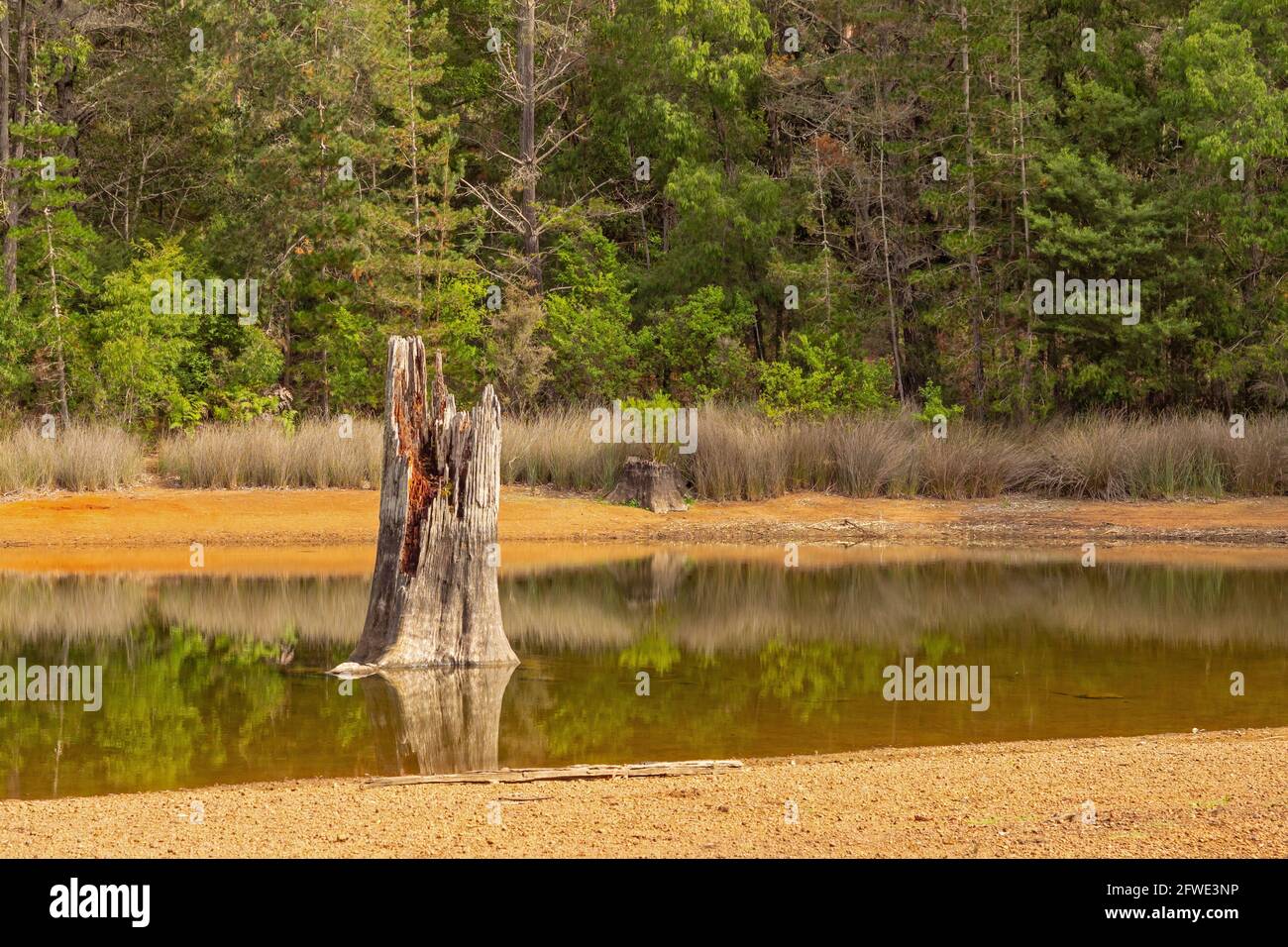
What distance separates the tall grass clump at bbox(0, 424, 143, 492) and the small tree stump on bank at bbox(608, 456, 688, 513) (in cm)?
772

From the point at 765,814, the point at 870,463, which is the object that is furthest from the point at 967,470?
the point at 765,814

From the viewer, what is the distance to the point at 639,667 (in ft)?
44.7

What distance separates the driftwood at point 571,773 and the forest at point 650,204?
66.9ft

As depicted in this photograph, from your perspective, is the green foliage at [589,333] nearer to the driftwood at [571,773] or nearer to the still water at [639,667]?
the still water at [639,667]

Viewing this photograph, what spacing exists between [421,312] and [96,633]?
1943 centimetres

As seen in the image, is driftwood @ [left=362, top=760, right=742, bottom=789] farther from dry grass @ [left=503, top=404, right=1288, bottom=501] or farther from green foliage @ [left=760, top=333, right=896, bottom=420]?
green foliage @ [left=760, top=333, right=896, bottom=420]

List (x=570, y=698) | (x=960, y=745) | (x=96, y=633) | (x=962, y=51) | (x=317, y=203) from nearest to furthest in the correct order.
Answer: (x=960, y=745) → (x=570, y=698) → (x=96, y=633) → (x=962, y=51) → (x=317, y=203)

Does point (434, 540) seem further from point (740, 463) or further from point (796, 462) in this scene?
point (796, 462)

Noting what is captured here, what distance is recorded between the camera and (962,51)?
32.0 meters

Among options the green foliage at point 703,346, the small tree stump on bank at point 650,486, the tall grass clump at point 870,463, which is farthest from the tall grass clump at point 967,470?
the green foliage at point 703,346

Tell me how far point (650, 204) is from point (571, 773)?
106 ft

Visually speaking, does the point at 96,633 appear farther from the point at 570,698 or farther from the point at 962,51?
the point at 962,51

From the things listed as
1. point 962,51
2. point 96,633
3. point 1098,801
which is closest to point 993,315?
point 962,51

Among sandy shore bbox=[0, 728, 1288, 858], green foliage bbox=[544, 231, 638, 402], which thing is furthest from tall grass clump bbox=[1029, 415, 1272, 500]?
sandy shore bbox=[0, 728, 1288, 858]
